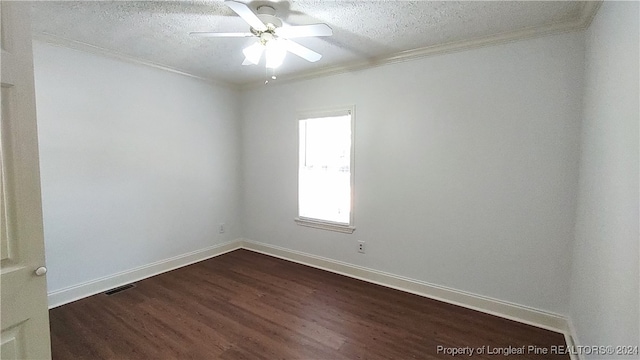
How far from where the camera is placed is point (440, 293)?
287 cm

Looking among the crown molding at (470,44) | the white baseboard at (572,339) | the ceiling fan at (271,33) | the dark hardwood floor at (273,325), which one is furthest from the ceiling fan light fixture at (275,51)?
the white baseboard at (572,339)

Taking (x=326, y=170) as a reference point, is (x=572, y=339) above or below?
below

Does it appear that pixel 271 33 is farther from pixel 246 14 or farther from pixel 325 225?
pixel 325 225

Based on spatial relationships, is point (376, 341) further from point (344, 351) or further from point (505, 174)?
point (505, 174)

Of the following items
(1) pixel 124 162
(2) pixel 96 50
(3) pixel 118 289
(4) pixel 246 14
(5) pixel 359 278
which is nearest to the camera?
(4) pixel 246 14

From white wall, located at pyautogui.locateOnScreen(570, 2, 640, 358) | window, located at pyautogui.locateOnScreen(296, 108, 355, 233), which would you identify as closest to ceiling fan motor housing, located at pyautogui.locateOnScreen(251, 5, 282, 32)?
window, located at pyautogui.locateOnScreen(296, 108, 355, 233)

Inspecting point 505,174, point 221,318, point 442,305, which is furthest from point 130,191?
point 505,174

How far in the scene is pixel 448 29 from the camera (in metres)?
2.43

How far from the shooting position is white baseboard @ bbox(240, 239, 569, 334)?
240cm

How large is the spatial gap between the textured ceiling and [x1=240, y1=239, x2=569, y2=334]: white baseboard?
7.89 feet

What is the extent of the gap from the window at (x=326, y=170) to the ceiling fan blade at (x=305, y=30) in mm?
1351

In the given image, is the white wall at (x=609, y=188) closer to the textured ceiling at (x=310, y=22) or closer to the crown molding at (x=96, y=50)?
the textured ceiling at (x=310, y=22)

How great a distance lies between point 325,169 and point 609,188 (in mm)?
2627

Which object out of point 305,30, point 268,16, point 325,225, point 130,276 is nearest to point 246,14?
point 268,16
